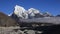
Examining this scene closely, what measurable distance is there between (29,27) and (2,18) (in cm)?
528

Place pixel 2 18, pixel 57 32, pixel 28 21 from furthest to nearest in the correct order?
pixel 2 18 < pixel 28 21 < pixel 57 32

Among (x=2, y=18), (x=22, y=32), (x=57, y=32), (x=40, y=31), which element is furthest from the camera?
(x=2, y=18)

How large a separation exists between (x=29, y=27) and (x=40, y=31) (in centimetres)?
98

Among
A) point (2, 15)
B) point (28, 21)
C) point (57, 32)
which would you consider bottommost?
point (57, 32)

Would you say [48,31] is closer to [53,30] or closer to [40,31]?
[53,30]

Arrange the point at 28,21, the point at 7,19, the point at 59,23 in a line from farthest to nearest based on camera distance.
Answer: the point at 7,19
the point at 28,21
the point at 59,23

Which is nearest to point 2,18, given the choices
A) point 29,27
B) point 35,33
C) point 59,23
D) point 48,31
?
point 29,27

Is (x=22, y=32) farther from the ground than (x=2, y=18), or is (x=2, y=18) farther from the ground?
(x=2, y=18)

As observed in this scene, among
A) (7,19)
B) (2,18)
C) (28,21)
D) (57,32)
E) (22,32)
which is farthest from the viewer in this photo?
(2,18)

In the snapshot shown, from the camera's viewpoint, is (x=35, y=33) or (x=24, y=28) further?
(x=24, y=28)

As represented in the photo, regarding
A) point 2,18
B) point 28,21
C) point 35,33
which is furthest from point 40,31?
point 2,18

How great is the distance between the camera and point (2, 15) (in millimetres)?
11828

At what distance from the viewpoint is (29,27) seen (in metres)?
6.78

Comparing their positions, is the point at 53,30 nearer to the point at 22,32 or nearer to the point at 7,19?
the point at 22,32
